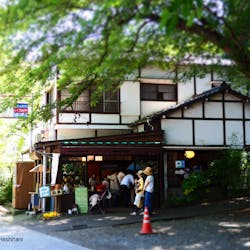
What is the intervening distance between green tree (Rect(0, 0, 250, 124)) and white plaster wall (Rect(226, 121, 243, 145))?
11.1 metres

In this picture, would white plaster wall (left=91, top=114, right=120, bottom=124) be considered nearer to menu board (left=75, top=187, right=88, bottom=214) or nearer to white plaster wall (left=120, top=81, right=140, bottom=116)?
white plaster wall (left=120, top=81, right=140, bottom=116)

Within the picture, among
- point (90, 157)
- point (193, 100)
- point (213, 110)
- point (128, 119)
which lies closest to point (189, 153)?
point (213, 110)

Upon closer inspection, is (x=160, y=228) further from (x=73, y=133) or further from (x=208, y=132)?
(x=73, y=133)

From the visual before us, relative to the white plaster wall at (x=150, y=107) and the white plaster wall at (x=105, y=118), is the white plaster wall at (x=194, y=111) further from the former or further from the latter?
the white plaster wall at (x=105, y=118)

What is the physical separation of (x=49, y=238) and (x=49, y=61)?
6095mm

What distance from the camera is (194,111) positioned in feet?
74.3

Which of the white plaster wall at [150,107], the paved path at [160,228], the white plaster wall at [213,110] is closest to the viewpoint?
the paved path at [160,228]

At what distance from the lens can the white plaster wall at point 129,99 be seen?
79.1 ft

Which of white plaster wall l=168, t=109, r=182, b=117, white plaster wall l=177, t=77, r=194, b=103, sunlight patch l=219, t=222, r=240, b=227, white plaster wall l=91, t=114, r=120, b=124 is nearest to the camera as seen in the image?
sunlight patch l=219, t=222, r=240, b=227

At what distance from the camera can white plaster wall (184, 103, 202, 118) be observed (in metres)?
22.5

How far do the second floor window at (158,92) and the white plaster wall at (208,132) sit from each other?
311cm

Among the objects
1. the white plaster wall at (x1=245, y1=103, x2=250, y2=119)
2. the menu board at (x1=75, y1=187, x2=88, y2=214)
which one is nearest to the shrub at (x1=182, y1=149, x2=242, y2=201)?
the white plaster wall at (x1=245, y1=103, x2=250, y2=119)

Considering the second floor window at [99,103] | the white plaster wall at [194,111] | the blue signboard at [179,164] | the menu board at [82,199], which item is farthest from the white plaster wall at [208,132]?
the menu board at [82,199]

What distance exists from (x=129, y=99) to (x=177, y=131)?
11.3 feet
